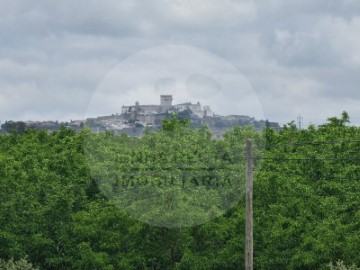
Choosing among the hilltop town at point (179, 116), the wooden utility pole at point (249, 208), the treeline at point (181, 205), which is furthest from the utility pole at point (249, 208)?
the hilltop town at point (179, 116)

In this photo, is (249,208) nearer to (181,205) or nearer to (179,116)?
(181,205)

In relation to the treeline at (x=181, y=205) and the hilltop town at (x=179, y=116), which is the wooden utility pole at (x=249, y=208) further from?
the hilltop town at (x=179, y=116)

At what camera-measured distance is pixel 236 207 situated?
4881 cm

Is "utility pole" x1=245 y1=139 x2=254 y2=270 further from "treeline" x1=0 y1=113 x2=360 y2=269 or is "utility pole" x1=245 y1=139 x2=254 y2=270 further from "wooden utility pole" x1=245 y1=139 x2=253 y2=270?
"treeline" x1=0 y1=113 x2=360 y2=269

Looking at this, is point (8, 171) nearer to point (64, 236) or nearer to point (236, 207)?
Result: point (64, 236)

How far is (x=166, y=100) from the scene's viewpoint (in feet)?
181

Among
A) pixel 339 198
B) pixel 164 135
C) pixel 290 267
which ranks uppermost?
pixel 164 135

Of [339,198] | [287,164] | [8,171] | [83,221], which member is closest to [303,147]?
[287,164]

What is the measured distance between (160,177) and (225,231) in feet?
18.1

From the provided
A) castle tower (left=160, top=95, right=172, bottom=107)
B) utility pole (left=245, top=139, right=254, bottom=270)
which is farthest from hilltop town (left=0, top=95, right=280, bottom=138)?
utility pole (left=245, top=139, right=254, bottom=270)

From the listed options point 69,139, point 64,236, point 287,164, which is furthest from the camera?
point 69,139

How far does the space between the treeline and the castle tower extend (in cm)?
125

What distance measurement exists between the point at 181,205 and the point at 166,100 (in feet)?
35.6

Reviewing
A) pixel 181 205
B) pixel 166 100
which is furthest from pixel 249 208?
pixel 166 100
